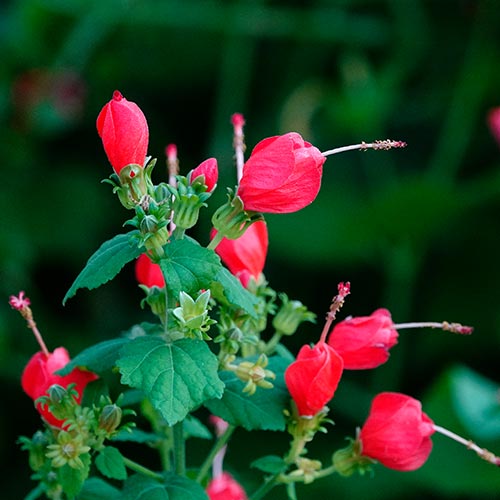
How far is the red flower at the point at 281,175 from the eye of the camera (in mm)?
698

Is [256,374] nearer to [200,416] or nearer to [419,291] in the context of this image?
[200,416]

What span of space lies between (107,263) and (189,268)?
6 cm

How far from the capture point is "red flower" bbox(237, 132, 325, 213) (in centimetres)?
70

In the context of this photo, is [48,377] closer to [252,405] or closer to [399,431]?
Answer: [252,405]

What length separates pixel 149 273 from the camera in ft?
2.63

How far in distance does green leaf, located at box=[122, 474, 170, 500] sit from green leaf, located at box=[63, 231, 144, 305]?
163 mm

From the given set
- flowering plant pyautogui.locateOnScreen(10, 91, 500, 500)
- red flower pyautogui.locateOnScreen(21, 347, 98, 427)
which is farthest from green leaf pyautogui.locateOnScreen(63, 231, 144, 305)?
red flower pyautogui.locateOnScreen(21, 347, 98, 427)

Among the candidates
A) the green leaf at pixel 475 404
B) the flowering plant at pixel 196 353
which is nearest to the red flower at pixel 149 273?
the flowering plant at pixel 196 353

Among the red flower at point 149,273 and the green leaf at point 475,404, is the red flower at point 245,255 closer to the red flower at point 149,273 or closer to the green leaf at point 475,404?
the red flower at point 149,273

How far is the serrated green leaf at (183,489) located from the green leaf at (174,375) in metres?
0.09

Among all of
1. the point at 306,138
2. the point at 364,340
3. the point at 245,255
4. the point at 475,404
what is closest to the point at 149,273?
the point at 245,255

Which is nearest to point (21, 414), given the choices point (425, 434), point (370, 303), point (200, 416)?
point (200, 416)

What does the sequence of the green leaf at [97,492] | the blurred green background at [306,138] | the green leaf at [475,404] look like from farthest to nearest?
the blurred green background at [306,138], the green leaf at [475,404], the green leaf at [97,492]

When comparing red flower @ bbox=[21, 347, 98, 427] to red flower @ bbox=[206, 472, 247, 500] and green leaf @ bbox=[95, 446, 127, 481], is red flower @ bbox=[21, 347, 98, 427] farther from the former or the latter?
red flower @ bbox=[206, 472, 247, 500]
